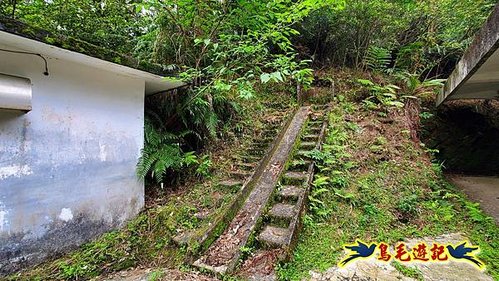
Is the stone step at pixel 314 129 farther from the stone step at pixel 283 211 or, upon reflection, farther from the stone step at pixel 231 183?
the stone step at pixel 283 211

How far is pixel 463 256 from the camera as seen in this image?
2969 mm

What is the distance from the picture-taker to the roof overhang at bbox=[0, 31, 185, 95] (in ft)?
7.81

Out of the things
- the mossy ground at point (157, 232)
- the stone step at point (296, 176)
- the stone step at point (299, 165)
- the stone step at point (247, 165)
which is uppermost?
the stone step at point (299, 165)

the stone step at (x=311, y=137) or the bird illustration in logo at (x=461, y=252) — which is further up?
the stone step at (x=311, y=137)

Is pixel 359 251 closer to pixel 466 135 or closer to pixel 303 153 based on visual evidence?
pixel 303 153

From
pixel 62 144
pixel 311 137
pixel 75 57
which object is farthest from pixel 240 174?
pixel 75 57

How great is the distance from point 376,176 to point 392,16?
4.93 metres

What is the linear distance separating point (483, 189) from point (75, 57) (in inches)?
295

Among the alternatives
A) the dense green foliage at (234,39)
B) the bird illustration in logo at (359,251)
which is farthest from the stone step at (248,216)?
the dense green foliage at (234,39)

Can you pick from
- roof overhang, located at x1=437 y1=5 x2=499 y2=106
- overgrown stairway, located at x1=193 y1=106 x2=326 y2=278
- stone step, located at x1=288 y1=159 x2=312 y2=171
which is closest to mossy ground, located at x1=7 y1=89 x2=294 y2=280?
overgrown stairway, located at x1=193 y1=106 x2=326 y2=278

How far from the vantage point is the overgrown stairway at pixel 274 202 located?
9.40ft

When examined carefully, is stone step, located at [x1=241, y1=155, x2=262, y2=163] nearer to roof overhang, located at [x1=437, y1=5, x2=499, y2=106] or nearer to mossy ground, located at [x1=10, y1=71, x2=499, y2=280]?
mossy ground, located at [x1=10, y1=71, x2=499, y2=280]

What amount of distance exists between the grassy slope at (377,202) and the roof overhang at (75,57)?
284cm

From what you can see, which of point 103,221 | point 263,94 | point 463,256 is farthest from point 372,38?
point 103,221
